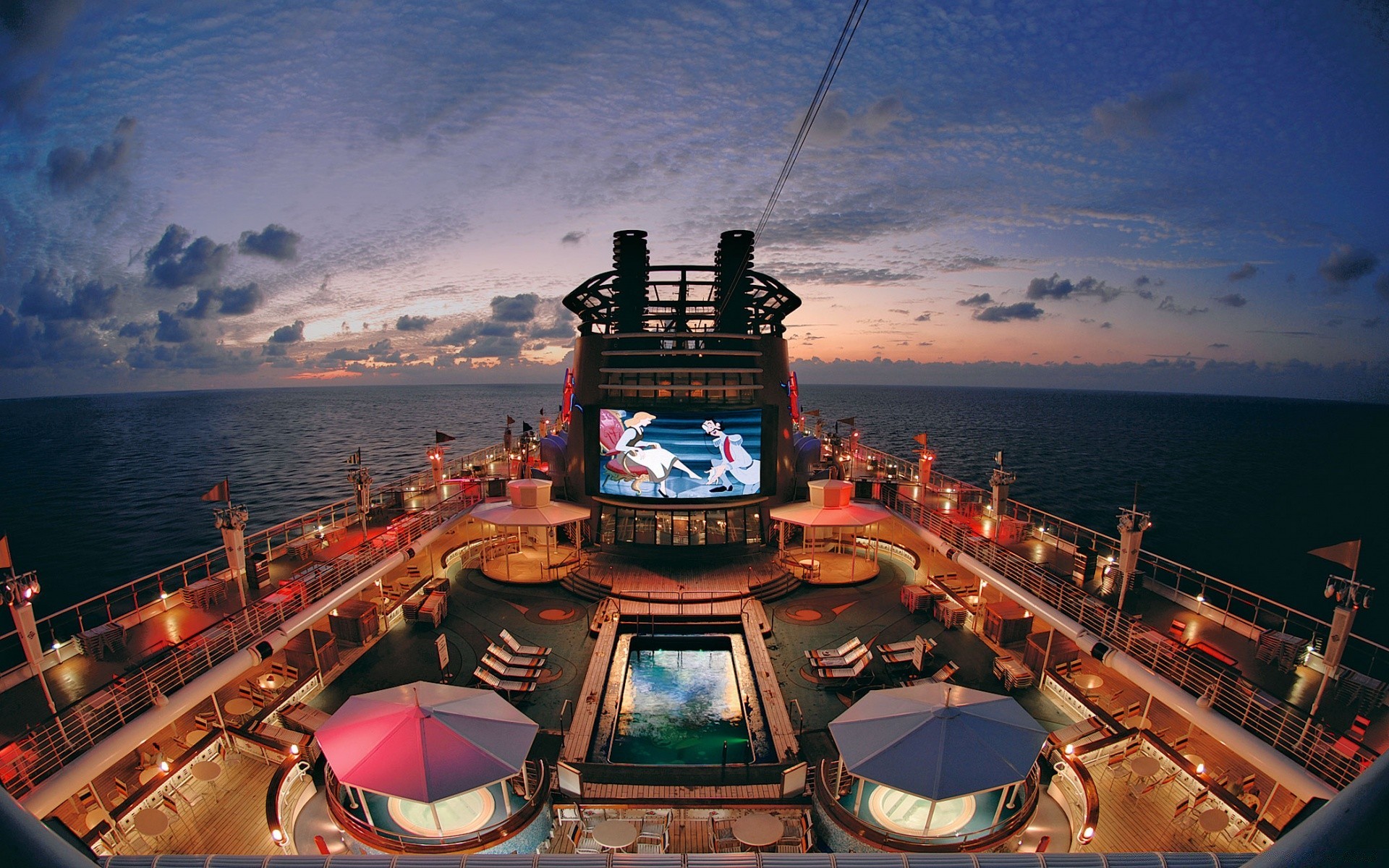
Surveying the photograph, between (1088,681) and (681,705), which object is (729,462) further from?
(1088,681)

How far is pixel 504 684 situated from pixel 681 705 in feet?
17.2

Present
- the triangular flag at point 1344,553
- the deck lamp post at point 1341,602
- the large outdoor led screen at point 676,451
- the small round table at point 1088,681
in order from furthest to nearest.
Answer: the large outdoor led screen at point 676,451 < the small round table at point 1088,681 < the triangular flag at point 1344,553 < the deck lamp post at point 1341,602

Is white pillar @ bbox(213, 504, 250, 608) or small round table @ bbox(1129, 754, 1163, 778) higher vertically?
white pillar @ bbox(213, 504, 250, 608)

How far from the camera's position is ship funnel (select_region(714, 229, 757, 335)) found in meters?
29.0

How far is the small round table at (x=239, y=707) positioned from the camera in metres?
14.0

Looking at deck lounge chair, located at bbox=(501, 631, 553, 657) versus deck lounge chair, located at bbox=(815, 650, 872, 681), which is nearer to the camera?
deck lounge chair, located at bbox=(815, 650, 872, 681)

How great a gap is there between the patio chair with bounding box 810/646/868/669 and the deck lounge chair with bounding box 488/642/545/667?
27.9 ft

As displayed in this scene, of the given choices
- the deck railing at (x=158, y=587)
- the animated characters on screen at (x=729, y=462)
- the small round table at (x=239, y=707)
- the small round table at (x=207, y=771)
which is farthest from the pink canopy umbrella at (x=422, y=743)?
the animated characters on screen at (x=729, y=462)

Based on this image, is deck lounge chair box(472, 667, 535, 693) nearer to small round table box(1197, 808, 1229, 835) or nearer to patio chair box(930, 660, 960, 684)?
patio chair box(930, 660, 960, 684)

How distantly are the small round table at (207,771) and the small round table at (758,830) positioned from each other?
1139 centimetres

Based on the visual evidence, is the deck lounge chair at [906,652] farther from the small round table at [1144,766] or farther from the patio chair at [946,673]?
the small round table at [1144,766]

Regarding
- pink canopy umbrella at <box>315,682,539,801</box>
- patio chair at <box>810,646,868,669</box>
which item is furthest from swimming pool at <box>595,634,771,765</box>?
pink canopy umbrella at <box>315,682,539,801</box>

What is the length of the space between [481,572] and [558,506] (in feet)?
14.7

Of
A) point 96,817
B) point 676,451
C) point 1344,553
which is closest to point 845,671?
point 1344,553
